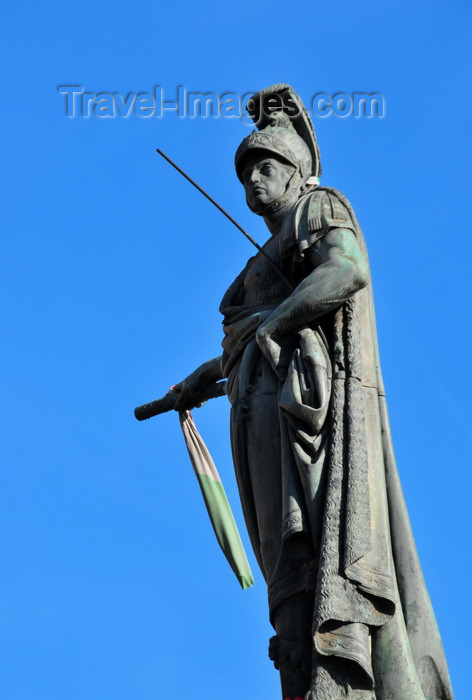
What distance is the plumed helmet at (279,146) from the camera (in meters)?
10.6

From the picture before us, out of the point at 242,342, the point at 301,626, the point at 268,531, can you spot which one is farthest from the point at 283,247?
the point at 301,626

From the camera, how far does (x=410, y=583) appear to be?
897cm

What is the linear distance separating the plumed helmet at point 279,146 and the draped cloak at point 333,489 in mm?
641

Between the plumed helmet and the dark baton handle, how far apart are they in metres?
1.86

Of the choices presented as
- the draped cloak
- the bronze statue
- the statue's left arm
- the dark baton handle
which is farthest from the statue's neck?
the dark baton handle

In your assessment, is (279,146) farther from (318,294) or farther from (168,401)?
(168,401)

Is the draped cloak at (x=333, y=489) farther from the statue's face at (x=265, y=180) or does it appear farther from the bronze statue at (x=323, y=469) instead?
the statue's face at (x=265, y=180)

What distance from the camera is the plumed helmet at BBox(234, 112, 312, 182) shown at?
417 inches

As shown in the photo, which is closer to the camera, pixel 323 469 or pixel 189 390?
pixel 323 469

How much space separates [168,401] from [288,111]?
282cm

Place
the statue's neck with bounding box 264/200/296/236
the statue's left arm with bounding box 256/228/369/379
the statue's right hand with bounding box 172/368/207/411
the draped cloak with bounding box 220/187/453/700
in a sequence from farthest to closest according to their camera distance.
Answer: the statue's right hand with bounding box 172/368/207/411, the statue's neck with bounding box 264/200/296/236, the statue's left arm with bounding box 256/228/369/379, the draped cloak with bounding box 220/187/453/700

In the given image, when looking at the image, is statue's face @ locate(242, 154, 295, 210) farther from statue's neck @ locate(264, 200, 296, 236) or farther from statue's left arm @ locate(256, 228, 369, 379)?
statue's left arm @ locate(256, 228, 369, 379)

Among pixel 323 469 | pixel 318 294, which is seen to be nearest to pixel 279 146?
pixel 318 294

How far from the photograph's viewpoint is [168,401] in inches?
454
